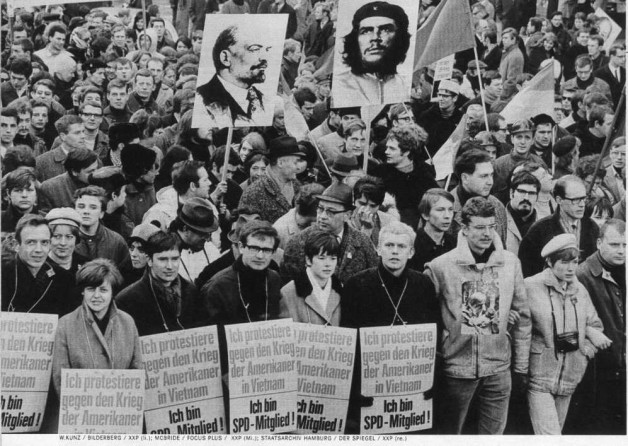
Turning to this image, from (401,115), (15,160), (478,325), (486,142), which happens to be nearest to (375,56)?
(401,115)

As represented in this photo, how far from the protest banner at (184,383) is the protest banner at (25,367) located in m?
0.64

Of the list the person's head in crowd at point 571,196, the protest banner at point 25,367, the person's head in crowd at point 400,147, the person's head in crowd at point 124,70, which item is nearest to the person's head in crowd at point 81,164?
the person's head in crowd at point 124,70

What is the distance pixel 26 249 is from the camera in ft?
20.5

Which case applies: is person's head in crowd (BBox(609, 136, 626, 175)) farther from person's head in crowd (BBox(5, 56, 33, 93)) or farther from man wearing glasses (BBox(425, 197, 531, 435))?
person's head in crowd (BBox(5, 56, 33, 93))

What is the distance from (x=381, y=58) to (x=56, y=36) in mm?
2166

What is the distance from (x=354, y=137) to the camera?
21.3 feet

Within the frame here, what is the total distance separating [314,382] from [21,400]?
187 cm

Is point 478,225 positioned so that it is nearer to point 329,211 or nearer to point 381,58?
point 329,211

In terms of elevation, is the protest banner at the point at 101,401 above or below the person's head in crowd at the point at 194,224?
below

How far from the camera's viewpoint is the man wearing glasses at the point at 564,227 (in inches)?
253

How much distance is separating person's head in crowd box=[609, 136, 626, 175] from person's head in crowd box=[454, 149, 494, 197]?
2.70 ft

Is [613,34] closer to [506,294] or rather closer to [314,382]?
[506,294]

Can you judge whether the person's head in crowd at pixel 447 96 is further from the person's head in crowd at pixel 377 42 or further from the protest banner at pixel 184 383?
the protest banner at pixel 184 383

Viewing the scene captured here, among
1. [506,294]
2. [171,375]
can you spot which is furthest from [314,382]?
[506,294]
